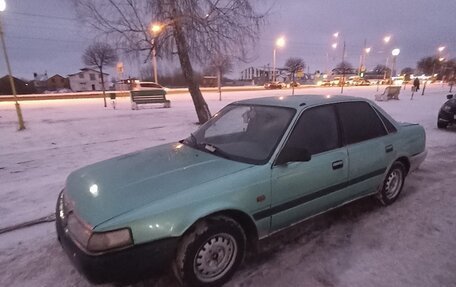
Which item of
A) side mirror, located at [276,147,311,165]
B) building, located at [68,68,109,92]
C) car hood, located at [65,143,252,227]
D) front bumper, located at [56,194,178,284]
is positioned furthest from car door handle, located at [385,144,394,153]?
building, located at [68,68,109,92]

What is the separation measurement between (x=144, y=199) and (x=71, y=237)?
0.65 meters

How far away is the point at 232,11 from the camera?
32.5ft

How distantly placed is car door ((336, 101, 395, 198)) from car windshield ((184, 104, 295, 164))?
85cm

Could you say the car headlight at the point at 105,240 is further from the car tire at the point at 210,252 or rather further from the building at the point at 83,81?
the building at the point at 83,81

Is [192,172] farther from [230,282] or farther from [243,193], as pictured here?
[230,282]

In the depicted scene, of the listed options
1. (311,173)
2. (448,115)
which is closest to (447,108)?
(448,115)

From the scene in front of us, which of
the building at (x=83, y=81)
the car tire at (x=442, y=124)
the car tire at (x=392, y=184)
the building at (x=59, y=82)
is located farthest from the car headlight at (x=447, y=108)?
the building at (x=59, y=82)

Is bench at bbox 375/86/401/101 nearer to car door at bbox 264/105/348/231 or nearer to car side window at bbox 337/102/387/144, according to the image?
car side window at bbox 337/102/387/144

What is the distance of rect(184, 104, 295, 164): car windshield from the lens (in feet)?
9.90

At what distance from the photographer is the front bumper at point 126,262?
2164 millimetres

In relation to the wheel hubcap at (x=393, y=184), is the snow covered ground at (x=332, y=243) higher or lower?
lower

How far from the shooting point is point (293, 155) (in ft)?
9.30

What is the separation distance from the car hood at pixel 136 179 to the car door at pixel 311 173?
452 millimetres

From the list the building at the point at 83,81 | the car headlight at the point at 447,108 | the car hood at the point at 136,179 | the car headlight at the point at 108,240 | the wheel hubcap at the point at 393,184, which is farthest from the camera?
the building at the point at 83,81
